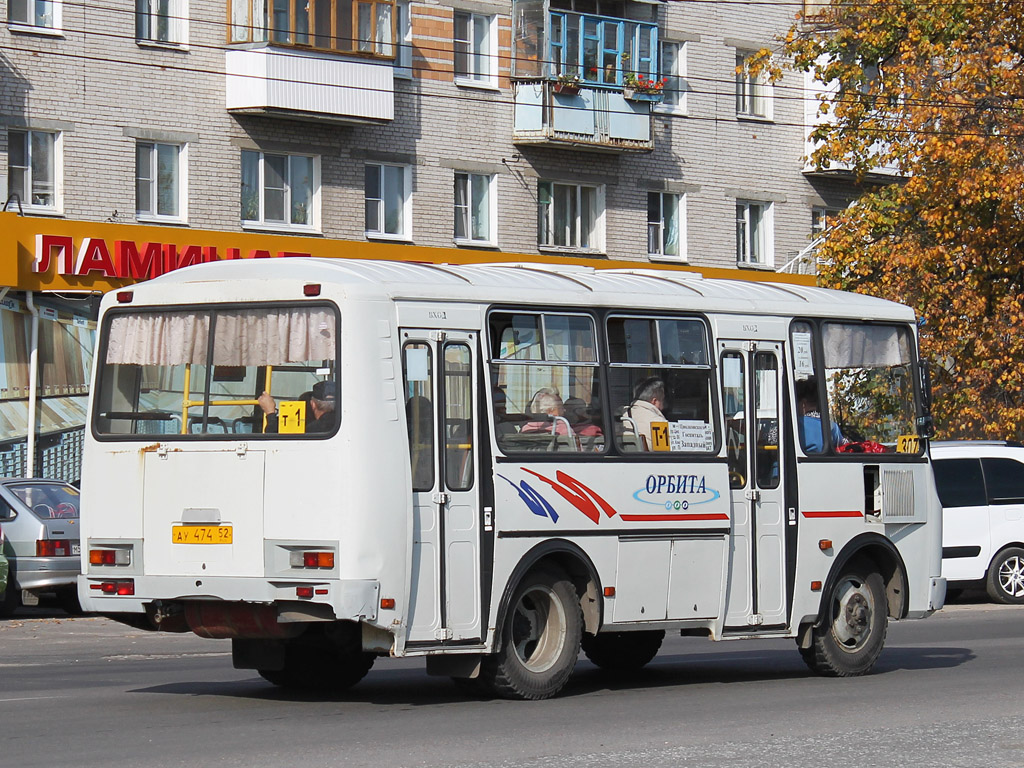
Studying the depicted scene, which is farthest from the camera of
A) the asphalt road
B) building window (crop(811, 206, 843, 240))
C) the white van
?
building window (crop(811, 206, 843, 240))

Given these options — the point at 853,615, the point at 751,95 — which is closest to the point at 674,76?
the point at 751,95

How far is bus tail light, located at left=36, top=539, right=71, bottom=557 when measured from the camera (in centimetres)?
2111

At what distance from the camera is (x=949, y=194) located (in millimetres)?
29766

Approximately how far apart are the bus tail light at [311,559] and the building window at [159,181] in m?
21.1

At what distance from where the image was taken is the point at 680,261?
39719mm

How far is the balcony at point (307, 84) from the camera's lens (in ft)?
106

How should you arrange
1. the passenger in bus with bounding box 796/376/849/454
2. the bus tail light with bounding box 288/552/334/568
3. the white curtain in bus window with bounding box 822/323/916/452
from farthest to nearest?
the white curtain in bus window with bounding box 822/323/916/452, the passenger in bus with bounding box 796/376/849/454, the bus tail light with bounding box 288/552/334/568

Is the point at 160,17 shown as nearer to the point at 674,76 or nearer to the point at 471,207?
the point at 471,207

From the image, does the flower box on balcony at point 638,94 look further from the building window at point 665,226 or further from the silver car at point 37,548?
the silver car at point 37,548

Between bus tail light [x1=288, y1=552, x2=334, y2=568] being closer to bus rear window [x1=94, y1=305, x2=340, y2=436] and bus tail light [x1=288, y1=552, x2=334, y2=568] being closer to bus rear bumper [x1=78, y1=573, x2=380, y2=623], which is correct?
bus rear bumper [x1=78, y1=573, x2=380, y2=623]

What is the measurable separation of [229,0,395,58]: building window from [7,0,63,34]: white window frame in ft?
10.3

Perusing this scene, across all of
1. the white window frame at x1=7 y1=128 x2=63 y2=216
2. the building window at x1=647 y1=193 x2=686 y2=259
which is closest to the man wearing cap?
the white window frame at x1=7 y1=128 x2=63 y2=216

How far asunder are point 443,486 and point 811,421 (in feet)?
11.8

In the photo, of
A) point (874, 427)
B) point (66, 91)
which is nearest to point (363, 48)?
point (66, 91)
